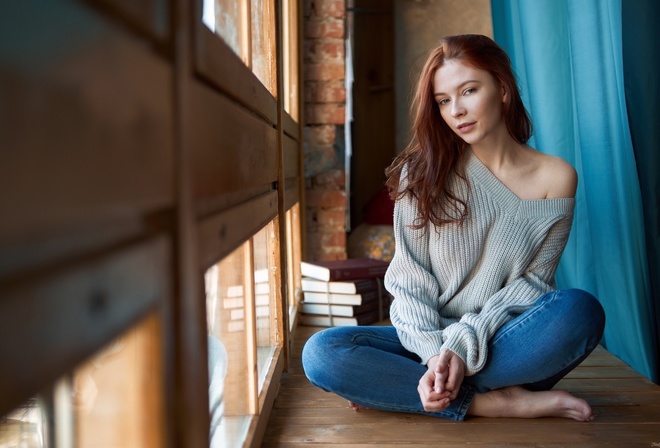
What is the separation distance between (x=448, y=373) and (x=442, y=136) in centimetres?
60

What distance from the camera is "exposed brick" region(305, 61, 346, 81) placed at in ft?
10.6

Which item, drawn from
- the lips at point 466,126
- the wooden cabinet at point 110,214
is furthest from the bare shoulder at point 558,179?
the wooden cabinet at point 110,214

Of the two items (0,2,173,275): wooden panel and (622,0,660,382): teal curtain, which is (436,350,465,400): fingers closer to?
(622,0,660,382): teal curtain

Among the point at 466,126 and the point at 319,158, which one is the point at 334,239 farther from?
the point at 466,126

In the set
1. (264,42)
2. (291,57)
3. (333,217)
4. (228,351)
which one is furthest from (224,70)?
(333,217)

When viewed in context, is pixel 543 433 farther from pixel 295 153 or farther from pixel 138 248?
pixel 295 153

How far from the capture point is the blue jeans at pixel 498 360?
5.32 feet

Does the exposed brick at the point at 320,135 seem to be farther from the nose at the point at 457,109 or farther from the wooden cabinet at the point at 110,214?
the wooden cabinet at the point at 110,214

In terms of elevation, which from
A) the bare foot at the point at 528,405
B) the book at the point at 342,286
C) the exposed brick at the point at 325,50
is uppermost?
the exposed brick at the point at 325,50

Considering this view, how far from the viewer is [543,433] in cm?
156

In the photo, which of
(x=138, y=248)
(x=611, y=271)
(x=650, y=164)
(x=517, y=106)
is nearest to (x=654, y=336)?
(x=611, y=271)

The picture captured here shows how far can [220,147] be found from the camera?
0.99 metres

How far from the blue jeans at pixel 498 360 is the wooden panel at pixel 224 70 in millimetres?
607

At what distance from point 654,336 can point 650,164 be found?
0.51 metres
